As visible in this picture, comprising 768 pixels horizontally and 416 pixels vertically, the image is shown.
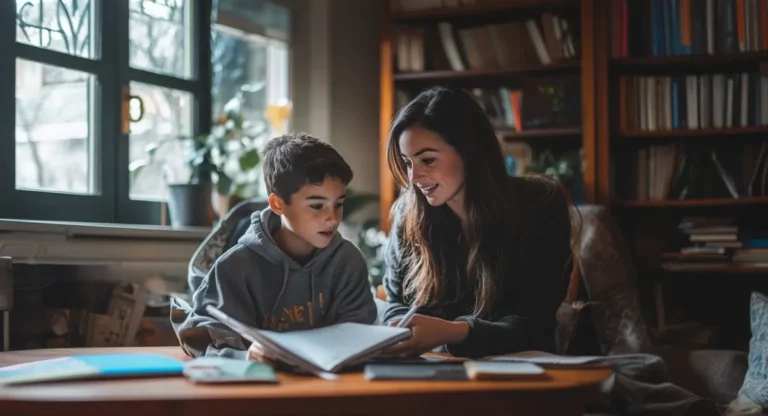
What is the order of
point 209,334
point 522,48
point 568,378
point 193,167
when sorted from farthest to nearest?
1. point 522,48
2. point 193,167
3. point 209,334
4. point 568,378

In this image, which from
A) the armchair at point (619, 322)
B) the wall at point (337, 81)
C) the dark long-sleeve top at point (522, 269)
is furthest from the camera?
the wall at point (337, 81)

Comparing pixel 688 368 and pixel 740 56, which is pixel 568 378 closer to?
pixel 688 368

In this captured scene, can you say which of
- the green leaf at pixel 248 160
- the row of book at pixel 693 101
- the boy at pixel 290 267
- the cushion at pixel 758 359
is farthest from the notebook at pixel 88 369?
the row of book at pixel 693 101

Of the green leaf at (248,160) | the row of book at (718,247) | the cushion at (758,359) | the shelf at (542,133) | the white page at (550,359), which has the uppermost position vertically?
the shelf at (542,133)

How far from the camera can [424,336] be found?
4.63 ft

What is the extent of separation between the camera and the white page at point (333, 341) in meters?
1.24

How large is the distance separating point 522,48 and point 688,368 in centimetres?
148

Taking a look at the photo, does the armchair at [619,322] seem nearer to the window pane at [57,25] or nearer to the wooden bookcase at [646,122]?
the wooden bookcase at [646,122]

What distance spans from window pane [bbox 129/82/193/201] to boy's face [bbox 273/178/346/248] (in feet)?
5.22

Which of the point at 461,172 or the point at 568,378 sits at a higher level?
the point at 461,172

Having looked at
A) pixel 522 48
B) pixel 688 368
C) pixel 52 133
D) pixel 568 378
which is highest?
pixel 522 48

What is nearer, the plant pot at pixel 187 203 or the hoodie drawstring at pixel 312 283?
the hoodie drawstring at pixel 312 283


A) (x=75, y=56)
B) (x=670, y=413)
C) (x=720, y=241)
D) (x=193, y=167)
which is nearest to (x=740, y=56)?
(x=720, y=241)

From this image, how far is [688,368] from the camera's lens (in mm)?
2797
